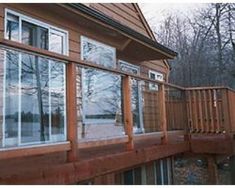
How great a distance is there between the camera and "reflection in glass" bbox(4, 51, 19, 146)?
3561 mm

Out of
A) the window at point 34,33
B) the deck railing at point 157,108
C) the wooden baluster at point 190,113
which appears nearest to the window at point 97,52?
the window at point 34,33

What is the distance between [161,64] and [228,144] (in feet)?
20.0

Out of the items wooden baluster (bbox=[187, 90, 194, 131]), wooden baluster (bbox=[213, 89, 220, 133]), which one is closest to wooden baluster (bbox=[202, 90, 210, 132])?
wooden baluster (bbox=[213, 89, 220, 133])

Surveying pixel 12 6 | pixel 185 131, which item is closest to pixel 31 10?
pixel 12 6

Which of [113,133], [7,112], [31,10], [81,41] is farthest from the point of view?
[81,41]

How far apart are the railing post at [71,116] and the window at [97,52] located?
3.35 m

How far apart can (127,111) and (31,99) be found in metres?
1.79

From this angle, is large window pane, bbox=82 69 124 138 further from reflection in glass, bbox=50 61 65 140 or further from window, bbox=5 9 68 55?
window, bbox=5 9 68 55

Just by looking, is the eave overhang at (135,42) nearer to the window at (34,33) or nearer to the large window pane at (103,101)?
the window at (34,33)

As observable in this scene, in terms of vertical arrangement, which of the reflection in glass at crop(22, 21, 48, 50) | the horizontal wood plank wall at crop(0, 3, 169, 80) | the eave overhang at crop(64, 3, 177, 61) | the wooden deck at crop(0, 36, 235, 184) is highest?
the eave overhang at crop(64, 3, 177, 61)

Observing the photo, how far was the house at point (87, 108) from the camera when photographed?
3738mm

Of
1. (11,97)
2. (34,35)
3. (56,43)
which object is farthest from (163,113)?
(11,97)

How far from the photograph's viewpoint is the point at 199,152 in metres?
8.13

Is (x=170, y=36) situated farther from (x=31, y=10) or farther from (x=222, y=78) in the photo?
(x=31, y=10)
